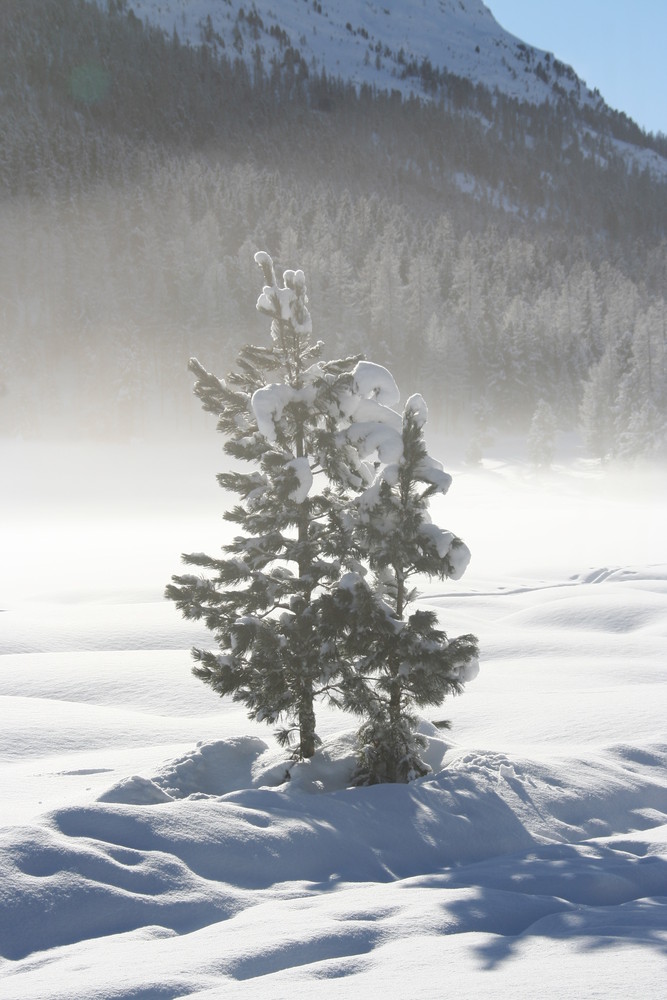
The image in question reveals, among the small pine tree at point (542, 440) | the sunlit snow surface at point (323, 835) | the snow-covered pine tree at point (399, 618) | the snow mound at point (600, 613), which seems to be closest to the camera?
the sunlit snow surface at point (323, 835)

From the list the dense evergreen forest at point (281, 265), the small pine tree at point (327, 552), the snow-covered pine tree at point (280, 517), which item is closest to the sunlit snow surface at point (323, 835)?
the small pine tree at point (327, 552)

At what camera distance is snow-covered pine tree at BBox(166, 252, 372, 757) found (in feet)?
26.0

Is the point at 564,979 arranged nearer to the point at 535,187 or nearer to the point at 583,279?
the point at 583,279

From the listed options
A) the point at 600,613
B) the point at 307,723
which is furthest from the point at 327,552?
the point at 600,613

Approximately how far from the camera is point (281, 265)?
262ft

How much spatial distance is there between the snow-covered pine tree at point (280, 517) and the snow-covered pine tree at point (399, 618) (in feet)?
1.23

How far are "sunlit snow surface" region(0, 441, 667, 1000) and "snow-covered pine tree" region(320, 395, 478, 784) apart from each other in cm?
75

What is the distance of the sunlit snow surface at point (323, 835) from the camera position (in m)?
4.16

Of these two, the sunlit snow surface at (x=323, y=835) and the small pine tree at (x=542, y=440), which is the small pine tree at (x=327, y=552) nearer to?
the sunlit snow surface at (x=323, y=835)

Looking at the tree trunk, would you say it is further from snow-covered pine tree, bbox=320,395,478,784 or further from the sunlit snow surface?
snow-covered pine tree, bbox=320,395,478,784

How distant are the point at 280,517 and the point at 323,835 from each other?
3.34 meters

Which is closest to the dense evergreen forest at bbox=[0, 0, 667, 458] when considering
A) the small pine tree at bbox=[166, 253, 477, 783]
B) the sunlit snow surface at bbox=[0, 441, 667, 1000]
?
the sunlit snow surface at bbox=[0, 441, 667, 1000]

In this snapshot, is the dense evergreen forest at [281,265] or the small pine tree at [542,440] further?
the dense evergreen forest at [281,265]

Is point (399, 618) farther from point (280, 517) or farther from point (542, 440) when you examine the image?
point (542, 440)
